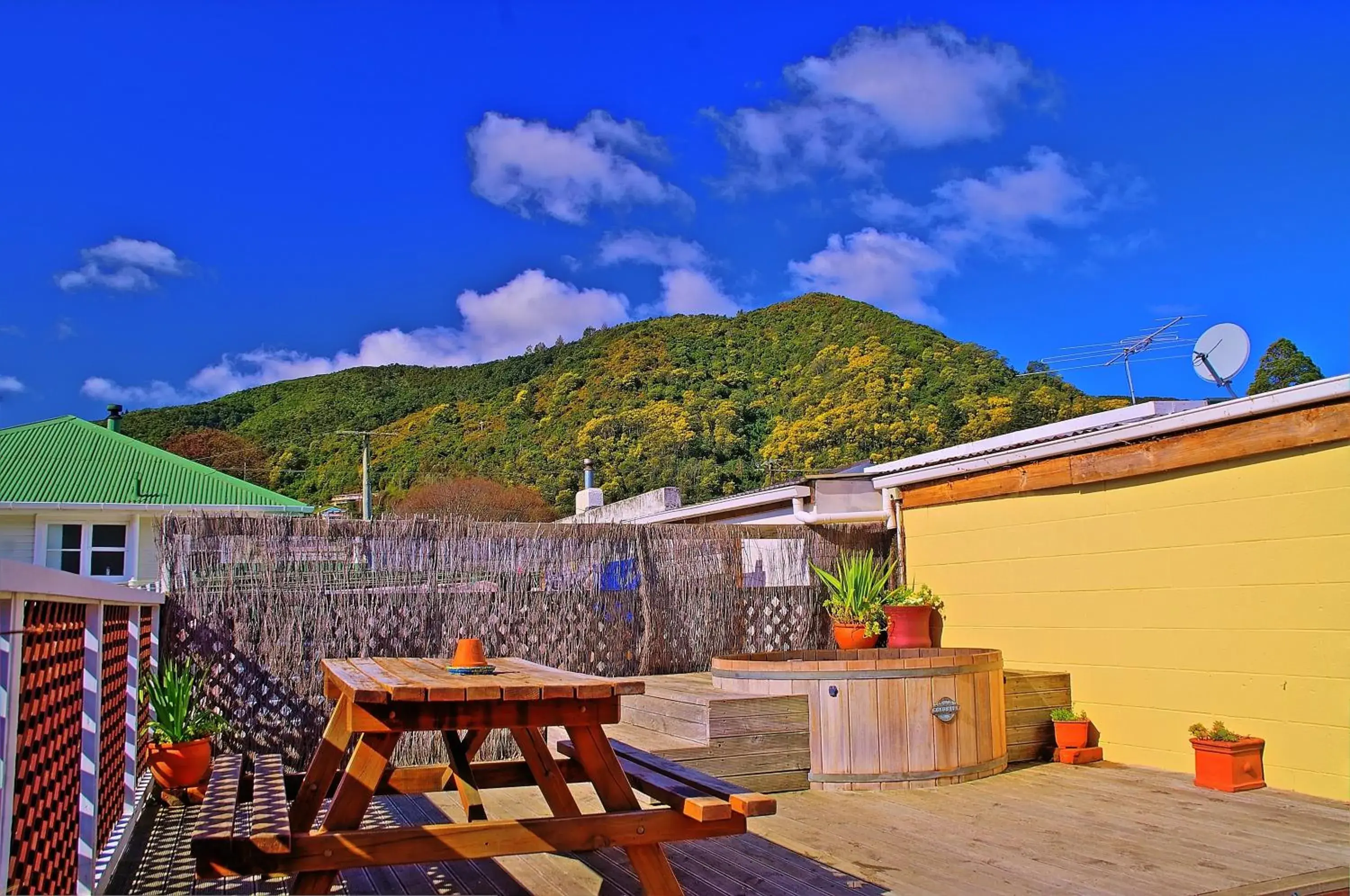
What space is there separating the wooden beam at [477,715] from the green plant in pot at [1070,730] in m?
4.31

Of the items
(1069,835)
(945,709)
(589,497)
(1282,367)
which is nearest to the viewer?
(1069,835)

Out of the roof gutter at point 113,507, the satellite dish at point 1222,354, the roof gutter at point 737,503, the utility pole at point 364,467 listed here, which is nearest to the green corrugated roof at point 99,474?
the roof gutter at point 113,507

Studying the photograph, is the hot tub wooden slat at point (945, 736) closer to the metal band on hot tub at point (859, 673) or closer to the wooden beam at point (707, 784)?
the metal band on hot tub at point (859, 673)

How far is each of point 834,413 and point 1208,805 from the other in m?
23.5

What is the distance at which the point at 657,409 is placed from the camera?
103 feet

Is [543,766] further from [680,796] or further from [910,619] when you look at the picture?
[910,619]

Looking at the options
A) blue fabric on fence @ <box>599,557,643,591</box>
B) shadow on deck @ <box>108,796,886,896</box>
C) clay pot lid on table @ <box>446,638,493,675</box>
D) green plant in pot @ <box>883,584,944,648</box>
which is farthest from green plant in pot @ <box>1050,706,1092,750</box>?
clay pot lid on table @ <box>446,638,493,675</box>

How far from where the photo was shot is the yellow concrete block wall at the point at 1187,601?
16.8 feet

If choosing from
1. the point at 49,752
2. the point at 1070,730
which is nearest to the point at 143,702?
the point at 49,752

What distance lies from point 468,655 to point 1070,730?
4.48 meters

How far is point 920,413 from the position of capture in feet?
87.9

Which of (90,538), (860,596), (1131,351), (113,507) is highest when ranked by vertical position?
(1131,351)

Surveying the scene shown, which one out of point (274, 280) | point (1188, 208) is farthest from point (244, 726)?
point (274, 280)

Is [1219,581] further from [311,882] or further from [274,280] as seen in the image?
[274,280]
